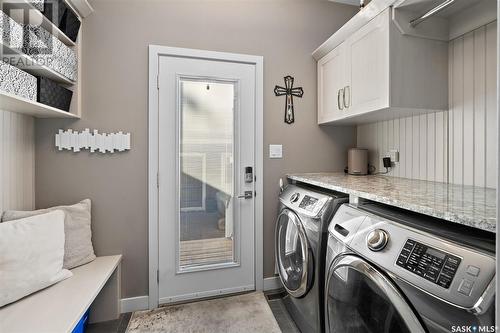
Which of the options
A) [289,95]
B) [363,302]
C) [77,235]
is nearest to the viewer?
[363,302]

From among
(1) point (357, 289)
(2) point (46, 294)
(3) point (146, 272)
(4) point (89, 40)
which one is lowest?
(3) point (146, 272)

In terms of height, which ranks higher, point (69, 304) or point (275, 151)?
point (275, 151)

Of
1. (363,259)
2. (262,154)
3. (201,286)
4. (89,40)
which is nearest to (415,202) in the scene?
(363,259)

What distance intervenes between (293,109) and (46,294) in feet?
7.20

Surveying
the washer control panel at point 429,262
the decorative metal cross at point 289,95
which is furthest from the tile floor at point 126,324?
the decorative metal cross at point 289,95

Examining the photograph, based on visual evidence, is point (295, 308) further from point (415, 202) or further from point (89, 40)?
point (89, 40)

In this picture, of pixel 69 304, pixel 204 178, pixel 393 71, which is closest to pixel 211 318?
pixel 69 304

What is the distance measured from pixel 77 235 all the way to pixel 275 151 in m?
1.65

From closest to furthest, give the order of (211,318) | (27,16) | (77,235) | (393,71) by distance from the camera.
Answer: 1. (27,16)
2. (393,71)
3. (77,235)
4. (211,318)

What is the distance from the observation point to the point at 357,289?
3.33 feet

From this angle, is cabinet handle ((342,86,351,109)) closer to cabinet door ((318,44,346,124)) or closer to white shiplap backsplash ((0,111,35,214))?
cabinet door ((318,44,346,124))

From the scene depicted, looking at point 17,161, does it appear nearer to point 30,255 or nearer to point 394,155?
point 30,255

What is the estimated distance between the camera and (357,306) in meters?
1.02

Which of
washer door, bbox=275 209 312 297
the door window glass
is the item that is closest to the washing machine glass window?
washer door, bbox=275 209 312 297
